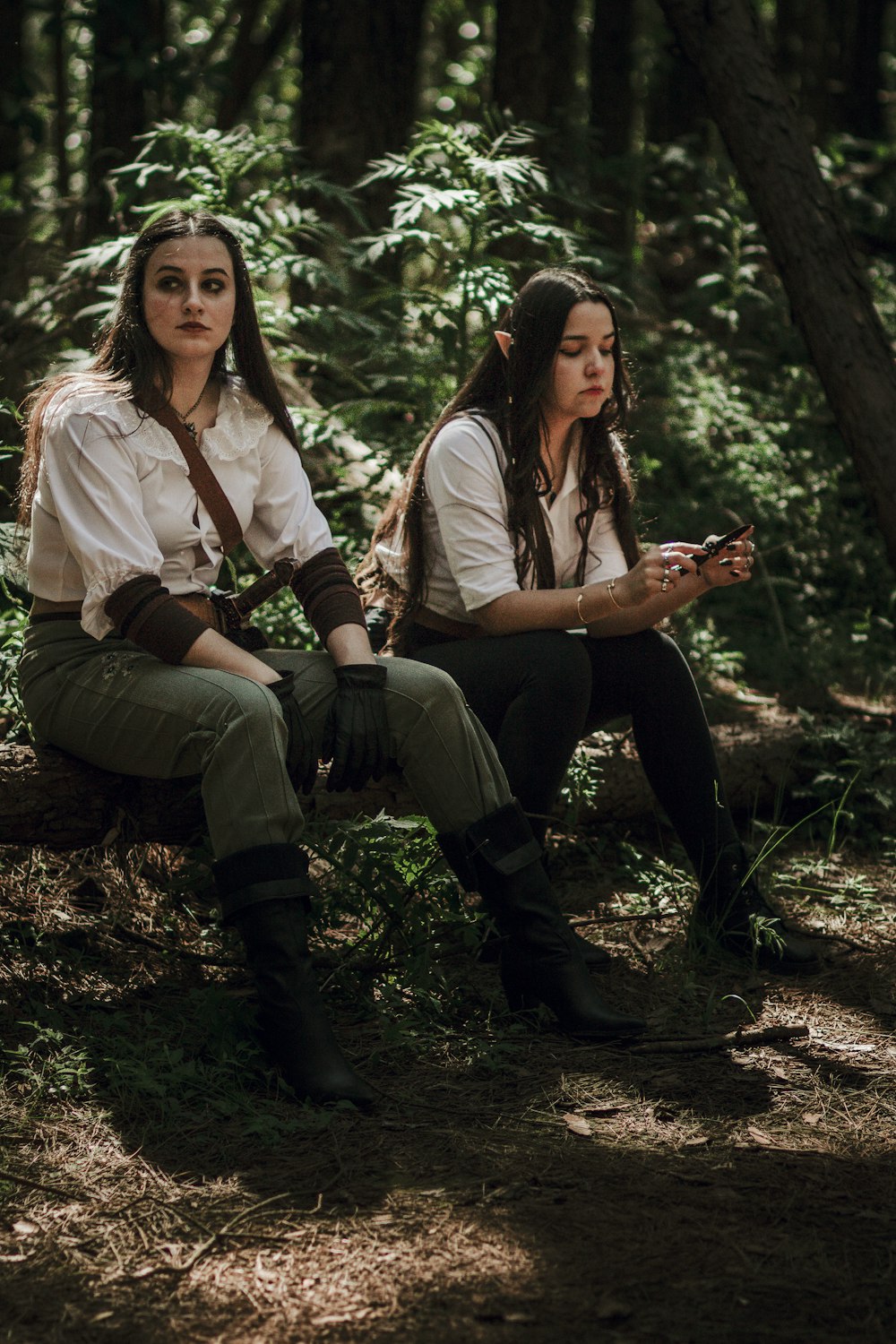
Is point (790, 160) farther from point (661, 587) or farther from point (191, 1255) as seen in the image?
point (191, 1255)

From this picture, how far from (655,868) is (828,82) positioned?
11258 mm

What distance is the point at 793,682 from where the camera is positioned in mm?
5770

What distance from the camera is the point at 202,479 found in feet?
10.9

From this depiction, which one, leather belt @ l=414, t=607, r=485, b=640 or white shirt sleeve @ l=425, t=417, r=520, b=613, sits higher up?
white shirt sleeve @ l=425, t=417, r=520, b=613

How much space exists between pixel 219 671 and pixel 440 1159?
1.20m

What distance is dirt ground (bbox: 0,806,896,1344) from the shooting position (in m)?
2.08

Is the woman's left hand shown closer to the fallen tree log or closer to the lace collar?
the fallen tree log

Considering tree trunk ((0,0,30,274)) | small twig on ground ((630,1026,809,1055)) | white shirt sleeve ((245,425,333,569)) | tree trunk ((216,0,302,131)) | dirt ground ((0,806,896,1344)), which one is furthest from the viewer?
tree trunk ((216,0,302,131))

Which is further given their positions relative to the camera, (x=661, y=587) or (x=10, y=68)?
(x=10, y=68)

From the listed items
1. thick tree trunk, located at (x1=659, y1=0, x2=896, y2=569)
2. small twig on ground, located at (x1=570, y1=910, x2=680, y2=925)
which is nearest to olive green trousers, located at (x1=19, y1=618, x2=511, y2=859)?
small twig on ground, located at (x1=570, y1=910, x2=680, y2=925)

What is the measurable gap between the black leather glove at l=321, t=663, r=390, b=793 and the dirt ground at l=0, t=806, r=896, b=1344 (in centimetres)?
60

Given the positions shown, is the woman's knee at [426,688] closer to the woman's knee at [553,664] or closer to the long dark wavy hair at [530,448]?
the woman's knee at [553,664]

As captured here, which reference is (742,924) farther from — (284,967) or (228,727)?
(228,727)

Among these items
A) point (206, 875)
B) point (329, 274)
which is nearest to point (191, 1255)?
point (206, 875)
